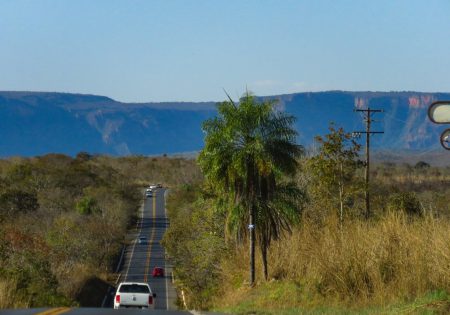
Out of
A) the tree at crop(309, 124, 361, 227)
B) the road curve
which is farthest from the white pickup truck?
the tree at crop(309, 124, 361, 227)

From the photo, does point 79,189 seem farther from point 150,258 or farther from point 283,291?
point 283,291

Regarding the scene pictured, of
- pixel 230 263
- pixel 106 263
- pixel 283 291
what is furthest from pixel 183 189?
pixel 283 291

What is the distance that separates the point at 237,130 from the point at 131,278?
4629 cm

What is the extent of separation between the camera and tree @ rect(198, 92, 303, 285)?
28406mm

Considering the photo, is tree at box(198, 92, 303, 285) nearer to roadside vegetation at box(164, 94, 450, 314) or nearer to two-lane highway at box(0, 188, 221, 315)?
roadside vegetation at box(164, 94, 450, 314)

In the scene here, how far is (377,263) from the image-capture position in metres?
20.3

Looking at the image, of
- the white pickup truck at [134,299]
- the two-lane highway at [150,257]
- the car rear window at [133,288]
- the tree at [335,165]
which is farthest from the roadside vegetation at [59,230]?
the tree at [335,165]

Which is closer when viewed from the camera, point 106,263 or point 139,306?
point 139,306

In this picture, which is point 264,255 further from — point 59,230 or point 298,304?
point 59,230

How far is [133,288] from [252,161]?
25.8 feet

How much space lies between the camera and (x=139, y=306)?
32.2m

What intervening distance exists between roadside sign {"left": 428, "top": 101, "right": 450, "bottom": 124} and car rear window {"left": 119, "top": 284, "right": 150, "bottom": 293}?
71.5 ft

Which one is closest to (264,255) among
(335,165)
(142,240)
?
(335,165)

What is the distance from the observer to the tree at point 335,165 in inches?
1841
